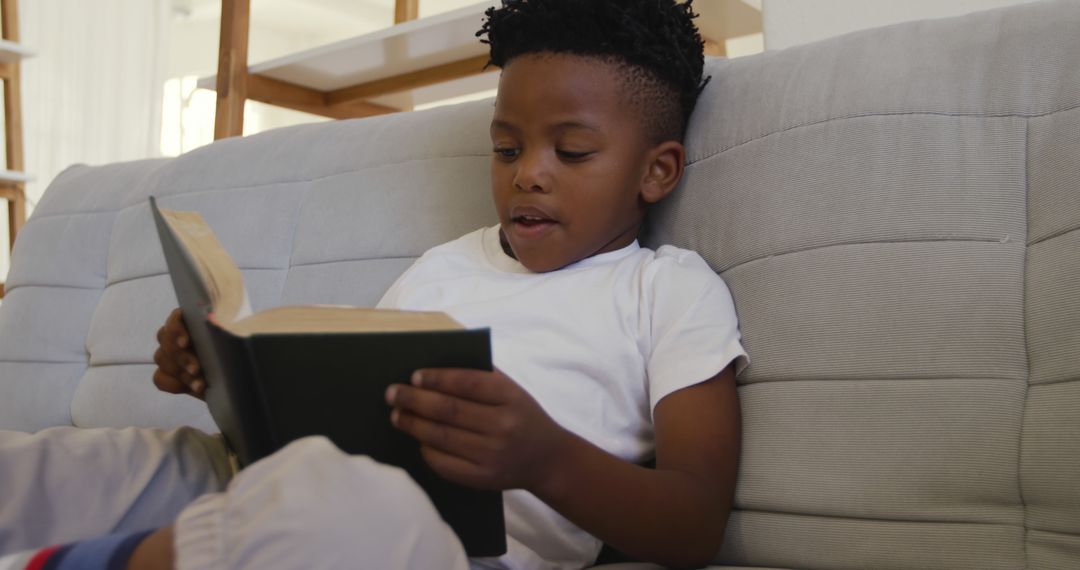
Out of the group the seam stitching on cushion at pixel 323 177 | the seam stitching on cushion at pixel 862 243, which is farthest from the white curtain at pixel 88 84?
the seam stitching on cushion at pixel 862 243

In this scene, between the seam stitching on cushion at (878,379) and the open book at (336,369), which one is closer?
the open book at (336,369)

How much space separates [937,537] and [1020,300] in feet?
0.70

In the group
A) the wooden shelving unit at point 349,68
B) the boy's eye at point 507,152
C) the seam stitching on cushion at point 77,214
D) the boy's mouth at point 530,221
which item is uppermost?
the wooden shelving unit at point 349,68

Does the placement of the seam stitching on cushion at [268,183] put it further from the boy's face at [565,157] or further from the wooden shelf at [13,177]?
the wooden shelf at [13,177]

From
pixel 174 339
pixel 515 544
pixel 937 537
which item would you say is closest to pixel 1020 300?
pixel 937 537

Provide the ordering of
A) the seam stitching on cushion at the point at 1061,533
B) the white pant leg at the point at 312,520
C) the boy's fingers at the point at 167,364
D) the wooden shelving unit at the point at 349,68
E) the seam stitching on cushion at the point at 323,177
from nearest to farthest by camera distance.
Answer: the white pant leg at the point at 312,520 < the seam stitching on cushion at the point at 1061,533 < the boy's fingers at the point at 167,364 < the seam stitching on cushion at the point at 323,177 < the wooden shelving unit at the point at 349,68

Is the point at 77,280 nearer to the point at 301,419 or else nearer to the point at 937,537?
the point at 301,419

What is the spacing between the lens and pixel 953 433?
32.6 inches

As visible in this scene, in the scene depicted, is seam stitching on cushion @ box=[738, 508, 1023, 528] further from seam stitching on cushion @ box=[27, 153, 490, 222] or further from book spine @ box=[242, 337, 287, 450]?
seam stitching on cushion @ box=[27, 153, 490, 222]

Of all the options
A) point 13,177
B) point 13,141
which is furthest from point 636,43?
point 13,141

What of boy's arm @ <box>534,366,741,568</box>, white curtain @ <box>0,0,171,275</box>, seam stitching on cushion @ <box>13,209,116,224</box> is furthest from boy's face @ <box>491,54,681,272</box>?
white curtain @ <box>0,0,171,275</box>

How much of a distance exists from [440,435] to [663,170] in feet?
1.78

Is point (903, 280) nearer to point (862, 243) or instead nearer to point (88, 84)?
A: point (862, 243)

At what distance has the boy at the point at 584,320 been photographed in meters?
0.70
